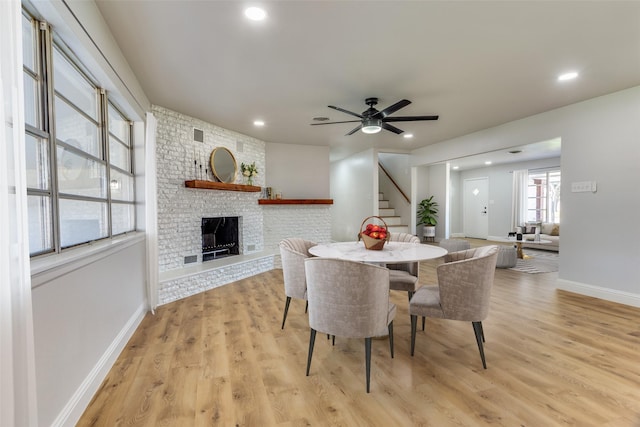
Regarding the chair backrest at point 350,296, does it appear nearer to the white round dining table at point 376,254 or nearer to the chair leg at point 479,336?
the white round dining table at point 376,254

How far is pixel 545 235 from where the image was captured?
7.29 m

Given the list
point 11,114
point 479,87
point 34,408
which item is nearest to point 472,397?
point 34,408

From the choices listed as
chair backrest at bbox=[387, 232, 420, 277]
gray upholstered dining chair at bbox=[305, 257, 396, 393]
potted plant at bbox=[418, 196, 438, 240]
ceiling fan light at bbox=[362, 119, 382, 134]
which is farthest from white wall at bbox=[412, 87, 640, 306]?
potted plant at bbox=[418, 196, 438, 240]

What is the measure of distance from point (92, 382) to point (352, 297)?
1.70 m

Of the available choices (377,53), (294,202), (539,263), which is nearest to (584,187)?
(539,263)

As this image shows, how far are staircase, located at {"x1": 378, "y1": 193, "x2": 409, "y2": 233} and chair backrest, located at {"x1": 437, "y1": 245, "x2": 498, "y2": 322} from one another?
202 inches

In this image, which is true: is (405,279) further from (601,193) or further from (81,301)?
(601,193)

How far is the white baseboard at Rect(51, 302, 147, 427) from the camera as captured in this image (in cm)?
153

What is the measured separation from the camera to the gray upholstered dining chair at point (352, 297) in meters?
1.83

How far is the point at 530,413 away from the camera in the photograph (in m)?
1.63

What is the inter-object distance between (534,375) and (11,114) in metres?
3.06

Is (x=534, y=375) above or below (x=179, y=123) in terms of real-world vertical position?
below

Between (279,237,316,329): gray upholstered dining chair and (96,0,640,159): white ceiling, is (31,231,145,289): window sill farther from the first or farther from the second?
(96,0,640,159): white ceiling

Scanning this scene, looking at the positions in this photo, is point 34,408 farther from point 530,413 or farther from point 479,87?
point 479,87
